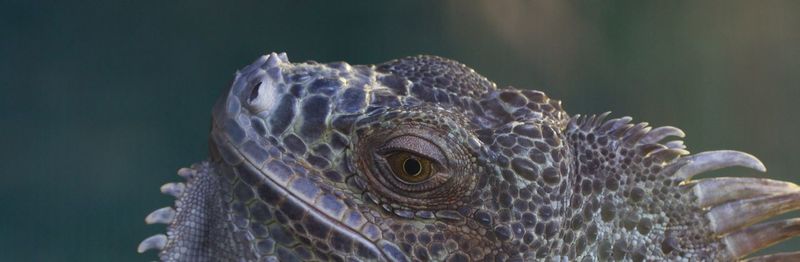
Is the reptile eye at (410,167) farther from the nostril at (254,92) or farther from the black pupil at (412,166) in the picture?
the nostril at (254,92)

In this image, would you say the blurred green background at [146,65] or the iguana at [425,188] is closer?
the iguana at [425,188]

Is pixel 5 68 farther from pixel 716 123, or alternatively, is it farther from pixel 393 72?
pixel 716 123

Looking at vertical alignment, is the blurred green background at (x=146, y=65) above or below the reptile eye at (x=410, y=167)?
above

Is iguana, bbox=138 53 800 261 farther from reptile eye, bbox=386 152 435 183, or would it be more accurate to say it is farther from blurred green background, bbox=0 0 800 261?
blurred green background, bbox=0 0 800 261

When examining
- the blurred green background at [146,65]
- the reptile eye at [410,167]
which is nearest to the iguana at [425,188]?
the reptile eye at [410,167]

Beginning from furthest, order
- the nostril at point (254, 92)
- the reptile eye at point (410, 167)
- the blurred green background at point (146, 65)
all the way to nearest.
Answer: the blurred green background at point (146, 65)
the nostril at point (254, 92)
the reptile eye at point (410, 167)

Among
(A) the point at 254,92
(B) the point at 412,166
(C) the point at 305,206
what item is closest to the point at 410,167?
(B) the point at 412,166
